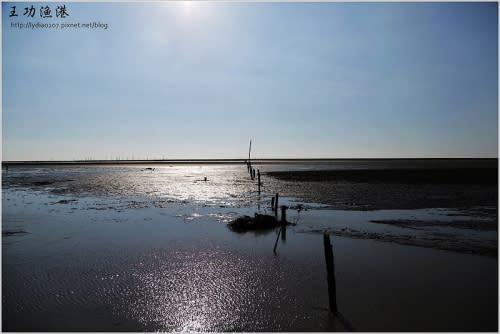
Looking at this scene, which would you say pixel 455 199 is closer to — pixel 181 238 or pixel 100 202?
pixel 181 238

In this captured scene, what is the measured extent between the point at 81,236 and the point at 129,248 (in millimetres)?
3859

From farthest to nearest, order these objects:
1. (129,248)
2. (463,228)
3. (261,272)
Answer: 1. (463,228)
2. (129,248)
3. (261,272)

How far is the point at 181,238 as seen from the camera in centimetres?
1555

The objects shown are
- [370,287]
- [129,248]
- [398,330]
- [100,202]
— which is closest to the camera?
[398,330]

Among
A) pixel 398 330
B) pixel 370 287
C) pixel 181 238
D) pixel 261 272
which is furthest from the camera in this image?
pixel 181 238

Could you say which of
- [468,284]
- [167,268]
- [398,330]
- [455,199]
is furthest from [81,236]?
[455,199]

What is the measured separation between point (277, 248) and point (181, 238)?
498cm

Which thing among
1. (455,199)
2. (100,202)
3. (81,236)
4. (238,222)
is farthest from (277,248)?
(455,199)

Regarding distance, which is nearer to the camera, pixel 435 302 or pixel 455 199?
pixel 435 302

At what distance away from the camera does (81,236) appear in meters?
15.8

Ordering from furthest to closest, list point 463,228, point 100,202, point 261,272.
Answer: point 100,202 < point 463,228 < point 261,272

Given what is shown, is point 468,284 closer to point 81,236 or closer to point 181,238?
point 181,238

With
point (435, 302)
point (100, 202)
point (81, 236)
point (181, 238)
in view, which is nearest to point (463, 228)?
point (435, 302)

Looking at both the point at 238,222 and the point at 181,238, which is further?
the point at 238,222
